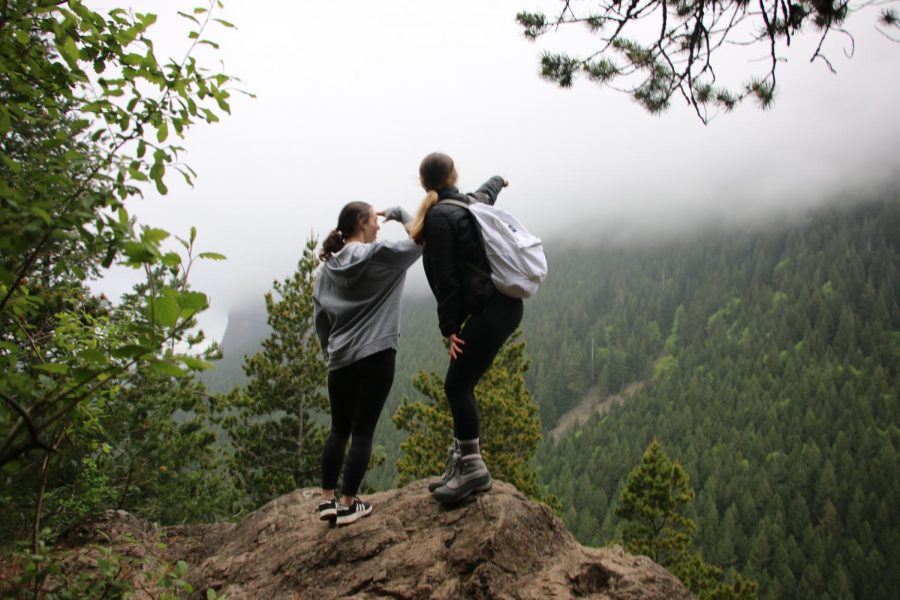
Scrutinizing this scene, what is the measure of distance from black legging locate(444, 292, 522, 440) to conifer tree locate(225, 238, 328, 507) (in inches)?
601

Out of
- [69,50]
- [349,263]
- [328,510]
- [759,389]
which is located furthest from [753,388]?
[69,50]

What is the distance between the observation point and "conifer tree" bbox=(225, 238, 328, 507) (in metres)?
18.8

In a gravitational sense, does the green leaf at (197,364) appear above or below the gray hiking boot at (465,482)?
above

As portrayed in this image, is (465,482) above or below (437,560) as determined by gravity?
above

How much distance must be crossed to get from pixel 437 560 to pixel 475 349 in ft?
4.67

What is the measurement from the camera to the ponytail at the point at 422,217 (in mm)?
3836

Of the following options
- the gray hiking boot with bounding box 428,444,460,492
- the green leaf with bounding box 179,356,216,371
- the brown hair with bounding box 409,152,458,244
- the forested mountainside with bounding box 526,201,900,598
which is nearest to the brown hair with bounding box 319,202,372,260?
the brown hair with bounding box 409,152,458,244

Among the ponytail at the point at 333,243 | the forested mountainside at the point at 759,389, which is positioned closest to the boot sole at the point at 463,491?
the ponytail at the point at 333,243

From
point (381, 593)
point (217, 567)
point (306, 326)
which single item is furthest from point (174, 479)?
point (381, 593)

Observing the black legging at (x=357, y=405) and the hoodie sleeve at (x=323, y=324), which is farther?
the hoodie sleeve at (x=323, y=324)

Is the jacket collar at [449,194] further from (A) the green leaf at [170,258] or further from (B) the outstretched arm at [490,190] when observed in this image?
(A) the green leaf at [170,258]

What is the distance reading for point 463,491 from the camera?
4234 mm

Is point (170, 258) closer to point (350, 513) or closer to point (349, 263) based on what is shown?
point (349, 263)

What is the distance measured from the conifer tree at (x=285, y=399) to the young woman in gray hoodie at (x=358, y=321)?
47.7 feet
